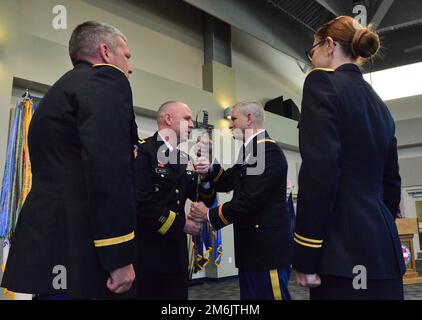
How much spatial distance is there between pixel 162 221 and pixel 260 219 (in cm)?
49

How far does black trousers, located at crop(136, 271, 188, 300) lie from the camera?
175 cm

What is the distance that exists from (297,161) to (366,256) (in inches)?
305

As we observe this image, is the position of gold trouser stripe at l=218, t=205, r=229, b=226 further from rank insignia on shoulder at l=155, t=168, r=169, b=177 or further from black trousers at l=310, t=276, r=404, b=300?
black trousers at l=310, t=276, r=404, b=300

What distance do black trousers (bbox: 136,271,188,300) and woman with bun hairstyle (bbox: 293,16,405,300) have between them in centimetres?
82

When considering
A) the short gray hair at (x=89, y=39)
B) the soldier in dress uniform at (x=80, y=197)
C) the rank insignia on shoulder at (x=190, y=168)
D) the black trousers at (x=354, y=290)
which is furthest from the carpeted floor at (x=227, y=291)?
the short gray hair at (x=89, y=39)

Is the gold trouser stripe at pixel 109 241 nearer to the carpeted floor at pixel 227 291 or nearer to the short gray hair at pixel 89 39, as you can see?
the short gray hair at pixel 89 39

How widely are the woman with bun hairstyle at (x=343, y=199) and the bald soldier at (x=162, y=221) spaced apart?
792mm

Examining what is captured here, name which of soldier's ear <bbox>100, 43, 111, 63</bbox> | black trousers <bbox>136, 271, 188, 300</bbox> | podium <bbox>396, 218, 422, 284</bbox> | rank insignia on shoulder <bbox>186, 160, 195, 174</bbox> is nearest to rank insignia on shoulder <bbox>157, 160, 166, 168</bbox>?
rank insignia on shoulder <bbox>186, 160, 195, 174</bbox>

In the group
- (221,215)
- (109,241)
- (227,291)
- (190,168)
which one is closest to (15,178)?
(190,168)

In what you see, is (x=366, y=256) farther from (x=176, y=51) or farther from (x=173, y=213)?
(x=176, y=51)

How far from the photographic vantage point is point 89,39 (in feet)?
4.23
